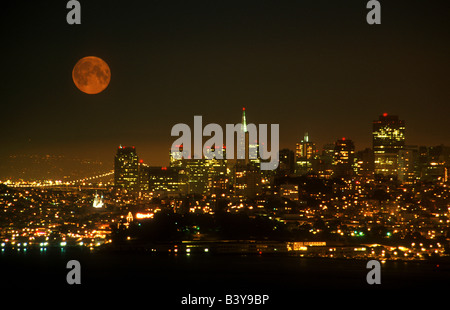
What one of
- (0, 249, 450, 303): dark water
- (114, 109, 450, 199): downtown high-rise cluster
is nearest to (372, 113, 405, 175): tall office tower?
(114, 109, 450, 199): downtown high-rise cluster

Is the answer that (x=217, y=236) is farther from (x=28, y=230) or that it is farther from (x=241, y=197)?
(x=241, y=197)

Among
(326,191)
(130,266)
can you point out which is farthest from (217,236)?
(326,191)

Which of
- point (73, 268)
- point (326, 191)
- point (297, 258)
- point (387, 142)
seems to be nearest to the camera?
point (73, 268)

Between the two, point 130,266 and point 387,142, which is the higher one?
point 387,142

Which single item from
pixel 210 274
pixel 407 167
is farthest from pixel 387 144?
pixel 210 274

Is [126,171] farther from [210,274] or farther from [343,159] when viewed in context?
[210,274]

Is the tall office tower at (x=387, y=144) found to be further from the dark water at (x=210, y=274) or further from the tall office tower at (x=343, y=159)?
the dark water at (x=210, y=274)

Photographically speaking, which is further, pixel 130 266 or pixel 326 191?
pixel 326 191

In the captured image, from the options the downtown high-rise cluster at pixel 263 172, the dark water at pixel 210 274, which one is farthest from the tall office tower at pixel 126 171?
the dark water at pixel 210 274
